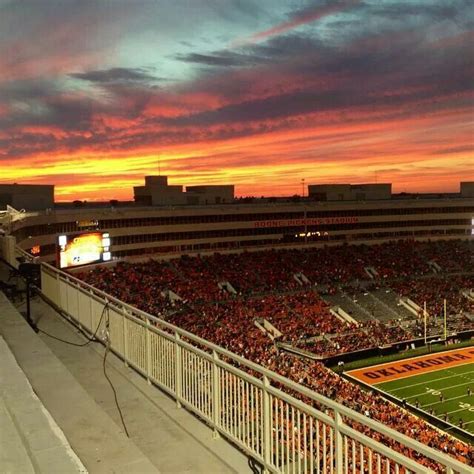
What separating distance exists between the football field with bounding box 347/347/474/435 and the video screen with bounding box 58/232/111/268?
14751mm

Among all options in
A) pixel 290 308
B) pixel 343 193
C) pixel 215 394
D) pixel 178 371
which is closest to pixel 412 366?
pixel 290 308

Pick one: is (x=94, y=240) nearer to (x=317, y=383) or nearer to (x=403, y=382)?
(x=317, y=383)

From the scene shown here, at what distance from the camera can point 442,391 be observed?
27125 millimetres

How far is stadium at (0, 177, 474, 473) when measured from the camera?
4477mm

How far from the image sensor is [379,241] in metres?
63.2

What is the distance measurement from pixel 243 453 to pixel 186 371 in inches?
42.2

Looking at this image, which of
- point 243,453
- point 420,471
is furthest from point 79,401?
point 420,471

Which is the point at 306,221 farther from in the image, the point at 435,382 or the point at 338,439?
the point at 338,439

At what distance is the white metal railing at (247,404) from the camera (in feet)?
10.6

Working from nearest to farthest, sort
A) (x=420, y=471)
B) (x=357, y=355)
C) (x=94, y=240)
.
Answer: (x=420, y=471), (x=94, y=240), (x=357, y=355)

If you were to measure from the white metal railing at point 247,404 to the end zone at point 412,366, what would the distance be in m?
23.5

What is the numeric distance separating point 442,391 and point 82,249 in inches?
725

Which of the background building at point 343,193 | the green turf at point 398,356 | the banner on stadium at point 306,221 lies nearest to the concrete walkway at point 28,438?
the green turf at point 398,356

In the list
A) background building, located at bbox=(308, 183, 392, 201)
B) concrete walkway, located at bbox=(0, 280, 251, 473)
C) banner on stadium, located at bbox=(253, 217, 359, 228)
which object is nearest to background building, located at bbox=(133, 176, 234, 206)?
banner on stadium, located at bbox=(253, 217, 359, 228)
